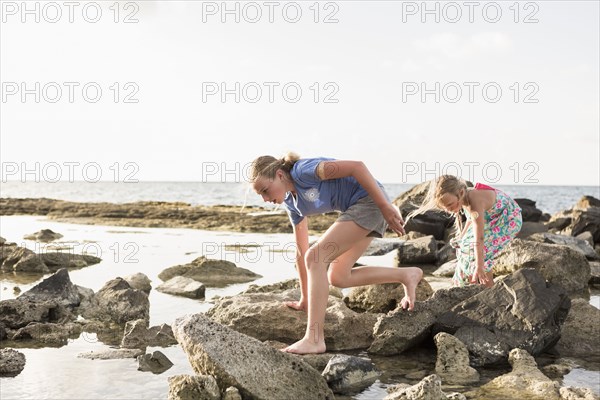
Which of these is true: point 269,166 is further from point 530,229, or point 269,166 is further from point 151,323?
point 530,229

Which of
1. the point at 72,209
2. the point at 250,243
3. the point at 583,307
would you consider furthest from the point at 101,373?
the point at 72,209

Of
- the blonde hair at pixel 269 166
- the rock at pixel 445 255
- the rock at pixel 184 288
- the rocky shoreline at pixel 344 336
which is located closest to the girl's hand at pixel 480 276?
the rocky shoreline at pixel 344 336

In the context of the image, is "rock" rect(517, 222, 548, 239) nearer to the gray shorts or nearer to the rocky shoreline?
the rocky shoreline

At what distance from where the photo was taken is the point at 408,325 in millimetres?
5902

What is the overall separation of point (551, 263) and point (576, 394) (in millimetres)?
5318

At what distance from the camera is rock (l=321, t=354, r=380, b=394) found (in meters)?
4.80

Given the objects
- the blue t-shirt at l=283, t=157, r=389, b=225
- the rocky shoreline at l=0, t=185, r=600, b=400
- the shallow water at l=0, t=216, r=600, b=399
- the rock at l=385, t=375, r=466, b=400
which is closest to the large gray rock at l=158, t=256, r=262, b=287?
the shallow water at l=0, t=216, r=600, b=399

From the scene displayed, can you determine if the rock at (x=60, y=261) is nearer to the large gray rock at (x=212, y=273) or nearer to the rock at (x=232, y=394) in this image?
the large gray rock at (x=212, y=273)

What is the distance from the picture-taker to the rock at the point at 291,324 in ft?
19.7

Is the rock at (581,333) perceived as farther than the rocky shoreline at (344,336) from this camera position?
Yes

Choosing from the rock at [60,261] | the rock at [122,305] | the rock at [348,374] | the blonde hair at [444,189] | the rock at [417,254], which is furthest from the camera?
the rock at [417,254]

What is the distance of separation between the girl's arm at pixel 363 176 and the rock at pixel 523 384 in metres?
1.26

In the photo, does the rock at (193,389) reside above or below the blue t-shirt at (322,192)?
below

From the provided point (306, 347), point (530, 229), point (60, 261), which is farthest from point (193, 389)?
point (530, 229)
